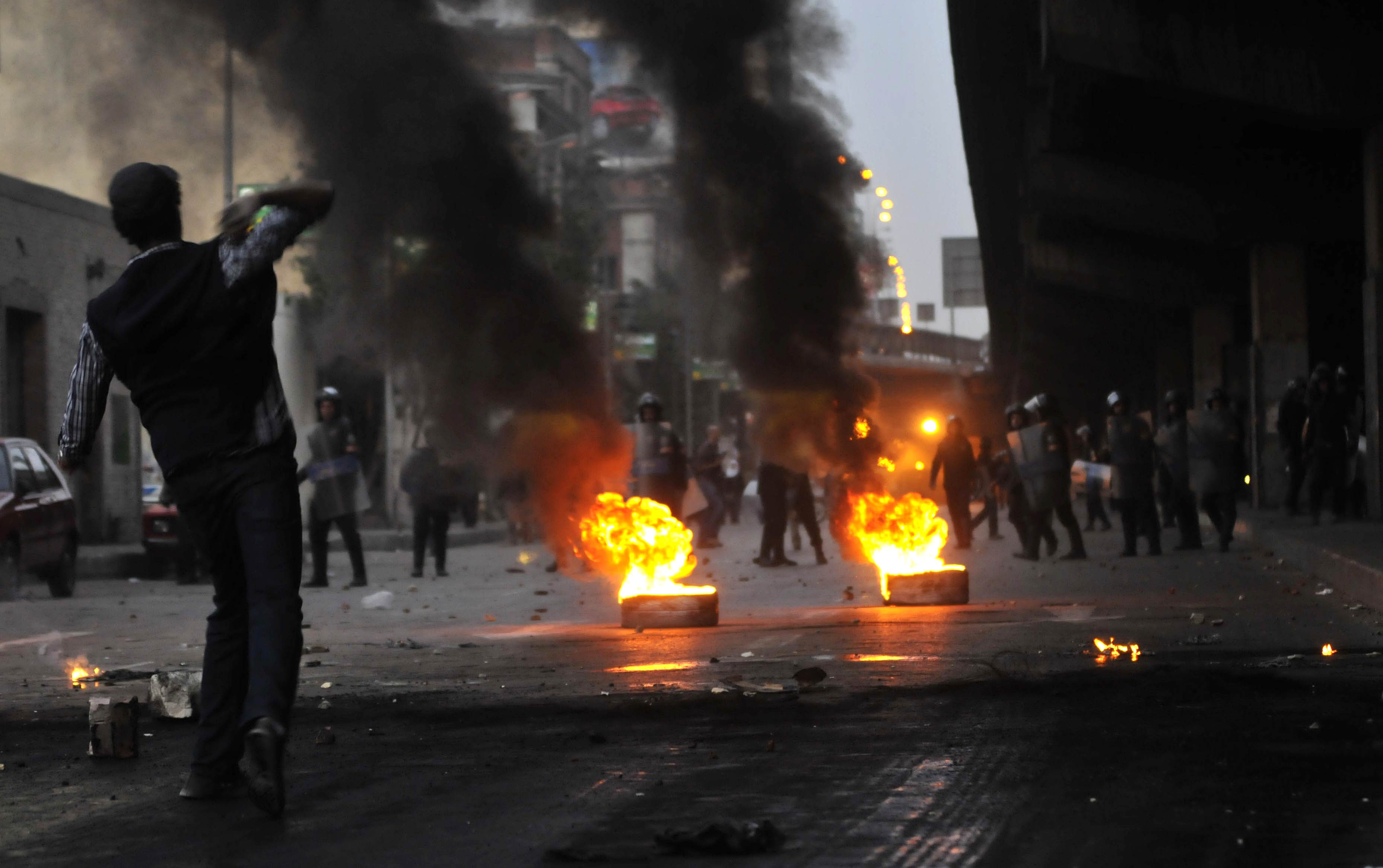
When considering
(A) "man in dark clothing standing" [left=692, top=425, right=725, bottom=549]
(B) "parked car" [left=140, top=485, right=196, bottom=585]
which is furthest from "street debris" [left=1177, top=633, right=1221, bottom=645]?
(A) "man in dark clothing standing" [left=692, top=425, right=725, bottom=549]

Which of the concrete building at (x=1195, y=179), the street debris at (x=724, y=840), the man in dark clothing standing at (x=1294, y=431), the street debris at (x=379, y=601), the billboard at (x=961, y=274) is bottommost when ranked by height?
the street debris at (x=724, y=840)

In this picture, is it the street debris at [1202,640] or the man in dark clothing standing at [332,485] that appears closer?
the street debris at [1202,640]

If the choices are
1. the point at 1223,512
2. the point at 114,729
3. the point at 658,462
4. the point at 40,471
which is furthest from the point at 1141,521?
the point at 114,729

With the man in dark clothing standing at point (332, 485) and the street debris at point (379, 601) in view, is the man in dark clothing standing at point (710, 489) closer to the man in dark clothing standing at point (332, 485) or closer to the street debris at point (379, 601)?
the man in dark clothing standing at point (332, 485)

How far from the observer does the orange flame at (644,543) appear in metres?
12.5

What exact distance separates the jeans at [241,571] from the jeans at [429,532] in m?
14.3

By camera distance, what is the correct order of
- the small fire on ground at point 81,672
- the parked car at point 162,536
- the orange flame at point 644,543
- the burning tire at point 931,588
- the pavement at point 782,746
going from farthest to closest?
the parked car at point 162,536, the burning tire at point 931,588, the orange flame at point 644,543, the small fire on ground at point 81,672, the pavement at point 782,746

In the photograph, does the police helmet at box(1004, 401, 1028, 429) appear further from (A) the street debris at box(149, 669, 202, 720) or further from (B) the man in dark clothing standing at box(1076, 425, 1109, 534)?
(A) the street debris at box(149, 669, 202, 720)

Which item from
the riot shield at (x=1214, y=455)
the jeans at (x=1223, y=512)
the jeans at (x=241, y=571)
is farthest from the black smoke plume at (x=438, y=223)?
the jeans at (x=241, y=571)

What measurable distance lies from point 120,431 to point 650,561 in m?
22.2

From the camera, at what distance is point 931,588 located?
13.3 metres

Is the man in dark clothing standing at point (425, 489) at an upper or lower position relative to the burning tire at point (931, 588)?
upper

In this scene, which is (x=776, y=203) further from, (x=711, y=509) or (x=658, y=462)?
(x=711, y=509)

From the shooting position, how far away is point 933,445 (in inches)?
1439
